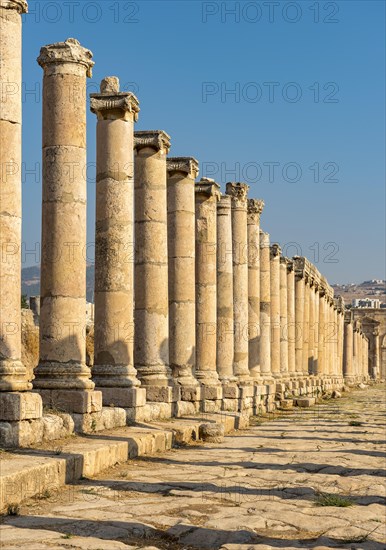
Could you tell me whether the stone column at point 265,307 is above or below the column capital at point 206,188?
below

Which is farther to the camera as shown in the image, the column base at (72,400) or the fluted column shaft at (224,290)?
the fluted column shaft at (224,290)

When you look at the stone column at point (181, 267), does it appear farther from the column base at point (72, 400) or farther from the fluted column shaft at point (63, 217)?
the column base at point (72, 400)

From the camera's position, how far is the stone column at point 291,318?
3841cm

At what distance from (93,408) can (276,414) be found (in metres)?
12.3

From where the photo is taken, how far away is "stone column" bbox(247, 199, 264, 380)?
94.7 ft

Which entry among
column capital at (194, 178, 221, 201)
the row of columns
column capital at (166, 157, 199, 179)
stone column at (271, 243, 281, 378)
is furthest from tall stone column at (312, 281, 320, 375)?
column capital at (166, 157, 199, 179)

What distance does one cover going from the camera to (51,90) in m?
13.9

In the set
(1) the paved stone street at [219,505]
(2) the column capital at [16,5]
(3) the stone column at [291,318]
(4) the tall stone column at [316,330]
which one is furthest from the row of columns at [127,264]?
(4) the tall stone column at [316,330]

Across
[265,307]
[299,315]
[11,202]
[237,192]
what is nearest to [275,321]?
[265,307]

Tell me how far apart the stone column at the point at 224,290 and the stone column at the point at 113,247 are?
8330 millimetres

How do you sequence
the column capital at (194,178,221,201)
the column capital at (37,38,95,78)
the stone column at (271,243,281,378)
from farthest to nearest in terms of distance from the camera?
the stone column at (271,243,281,378) < the column capital at (194,178,221,201) < the column capital at (37,38,95,78)

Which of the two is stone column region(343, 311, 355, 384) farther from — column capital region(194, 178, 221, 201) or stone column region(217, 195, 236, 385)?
column capital region(194, 178, 221, 201)

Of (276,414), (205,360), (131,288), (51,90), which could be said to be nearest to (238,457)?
(131,288)

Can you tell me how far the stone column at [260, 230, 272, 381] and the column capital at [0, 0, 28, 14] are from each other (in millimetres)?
19833
